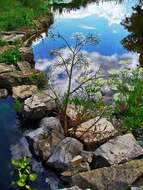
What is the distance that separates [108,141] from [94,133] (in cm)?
48

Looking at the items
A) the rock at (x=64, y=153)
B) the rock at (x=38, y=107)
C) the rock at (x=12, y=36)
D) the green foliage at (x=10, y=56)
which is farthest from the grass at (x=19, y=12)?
the rock at (x=64, y=153)

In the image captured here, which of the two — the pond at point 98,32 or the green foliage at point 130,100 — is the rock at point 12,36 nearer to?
the pond at point 98,32

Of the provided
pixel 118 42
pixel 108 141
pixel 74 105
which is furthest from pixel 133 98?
pixel 118 42

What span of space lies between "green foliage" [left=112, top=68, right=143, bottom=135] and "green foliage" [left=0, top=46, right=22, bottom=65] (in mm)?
2980

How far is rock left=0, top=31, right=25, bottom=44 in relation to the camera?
47.3ft

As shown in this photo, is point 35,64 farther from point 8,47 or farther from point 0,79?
point 0,79

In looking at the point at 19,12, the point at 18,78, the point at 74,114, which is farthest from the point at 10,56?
the point at 19,12

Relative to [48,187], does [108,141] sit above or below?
above

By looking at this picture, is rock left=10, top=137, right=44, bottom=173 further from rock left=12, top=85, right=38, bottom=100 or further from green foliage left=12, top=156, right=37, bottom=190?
rock left=12, top=85, right=38, bottom=100

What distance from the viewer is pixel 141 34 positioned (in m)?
16.7

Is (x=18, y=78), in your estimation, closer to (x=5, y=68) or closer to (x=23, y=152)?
(x=5, y=68)

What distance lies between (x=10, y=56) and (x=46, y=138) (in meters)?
4.73

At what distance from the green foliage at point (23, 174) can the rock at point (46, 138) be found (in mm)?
506

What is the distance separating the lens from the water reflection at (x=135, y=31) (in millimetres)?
15336
